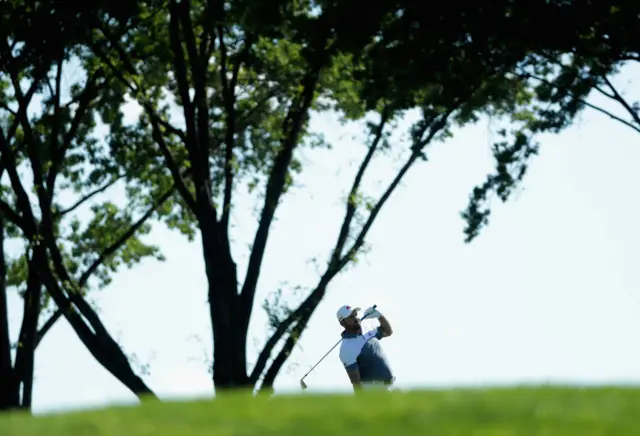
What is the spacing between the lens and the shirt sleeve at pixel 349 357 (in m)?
16.5

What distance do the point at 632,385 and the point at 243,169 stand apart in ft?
56.9

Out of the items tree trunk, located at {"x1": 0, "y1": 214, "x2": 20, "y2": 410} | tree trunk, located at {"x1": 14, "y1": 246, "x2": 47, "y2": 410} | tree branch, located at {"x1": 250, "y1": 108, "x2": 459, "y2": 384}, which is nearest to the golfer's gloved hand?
tree branch, located at {"x1": 250, "y1": 108, "x2": 459, "y2": 384}

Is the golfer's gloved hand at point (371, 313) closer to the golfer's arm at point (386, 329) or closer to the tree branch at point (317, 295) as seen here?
the golfer's arm at point (386, 329)

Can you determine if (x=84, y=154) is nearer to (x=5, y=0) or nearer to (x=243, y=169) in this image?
(x=243, y=169)

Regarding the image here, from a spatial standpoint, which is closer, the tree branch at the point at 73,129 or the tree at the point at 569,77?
the tree at the point at 569,77

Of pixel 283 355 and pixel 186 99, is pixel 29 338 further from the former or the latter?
pixel 186 99

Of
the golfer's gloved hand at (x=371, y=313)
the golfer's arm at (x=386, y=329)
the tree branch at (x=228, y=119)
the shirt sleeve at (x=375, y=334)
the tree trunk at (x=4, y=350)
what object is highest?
the tree branch at (x=228, y=119)

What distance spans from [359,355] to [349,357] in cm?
14

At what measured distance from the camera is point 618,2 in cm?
1581

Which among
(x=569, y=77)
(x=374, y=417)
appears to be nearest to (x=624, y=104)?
(x=569, y=77)

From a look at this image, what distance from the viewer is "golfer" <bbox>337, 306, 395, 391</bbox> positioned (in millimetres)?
16531

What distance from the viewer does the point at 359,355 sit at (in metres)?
16.7

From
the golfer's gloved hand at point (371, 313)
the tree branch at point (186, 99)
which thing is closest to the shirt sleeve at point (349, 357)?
the golfer's gloved hand at point (371, 313)

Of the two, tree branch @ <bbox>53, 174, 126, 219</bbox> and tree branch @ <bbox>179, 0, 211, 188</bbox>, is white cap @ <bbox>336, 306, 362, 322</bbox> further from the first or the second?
tree branch @ <bbox>53, 174, 126, 219</bbox>
